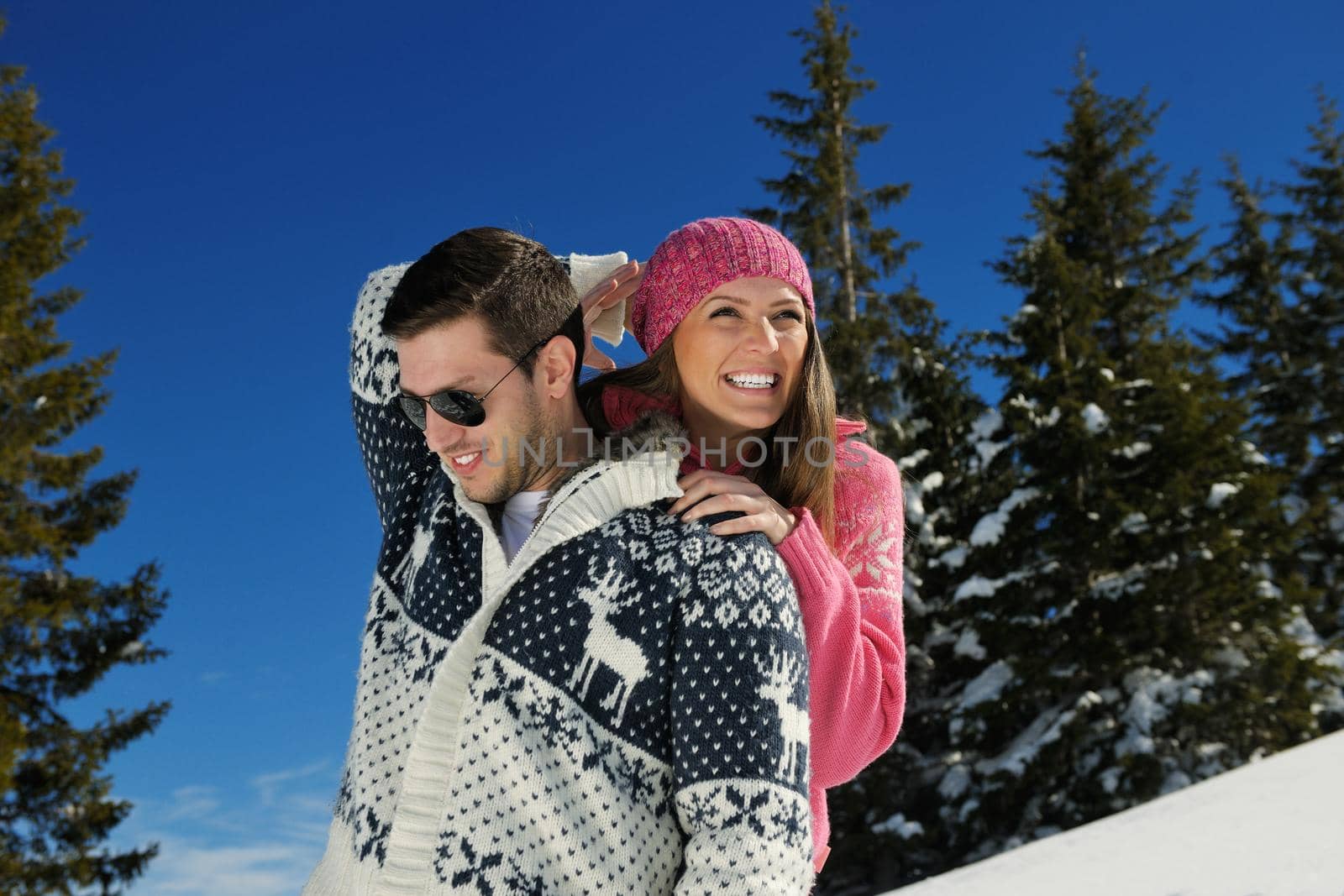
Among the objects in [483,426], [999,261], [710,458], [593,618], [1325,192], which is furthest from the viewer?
[1325,192]

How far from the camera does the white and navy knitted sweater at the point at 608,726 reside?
5.25ft

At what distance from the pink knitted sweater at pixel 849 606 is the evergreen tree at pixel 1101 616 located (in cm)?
979

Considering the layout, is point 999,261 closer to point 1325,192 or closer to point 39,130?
point 1325,192

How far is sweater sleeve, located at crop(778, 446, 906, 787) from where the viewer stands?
2.13 meters

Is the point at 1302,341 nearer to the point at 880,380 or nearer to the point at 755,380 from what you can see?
the point at 880,380

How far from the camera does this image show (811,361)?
8.21ft

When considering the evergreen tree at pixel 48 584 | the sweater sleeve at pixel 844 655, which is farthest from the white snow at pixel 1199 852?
the evergreen tree at pixel 48 584

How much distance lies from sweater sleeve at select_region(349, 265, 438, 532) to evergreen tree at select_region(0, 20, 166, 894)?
10637 mm

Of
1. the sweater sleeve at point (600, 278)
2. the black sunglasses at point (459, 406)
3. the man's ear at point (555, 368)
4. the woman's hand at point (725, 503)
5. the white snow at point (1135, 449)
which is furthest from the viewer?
the white snow at point (1135, 449)

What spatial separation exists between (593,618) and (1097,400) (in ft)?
41.3

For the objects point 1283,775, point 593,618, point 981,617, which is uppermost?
point 981,617

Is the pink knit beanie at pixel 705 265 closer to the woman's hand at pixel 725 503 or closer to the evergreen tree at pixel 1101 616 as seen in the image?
the woman's hand at pixel 725 503

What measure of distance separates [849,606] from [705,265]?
87 cm

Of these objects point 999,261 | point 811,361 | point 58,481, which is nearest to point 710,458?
point 811,361
